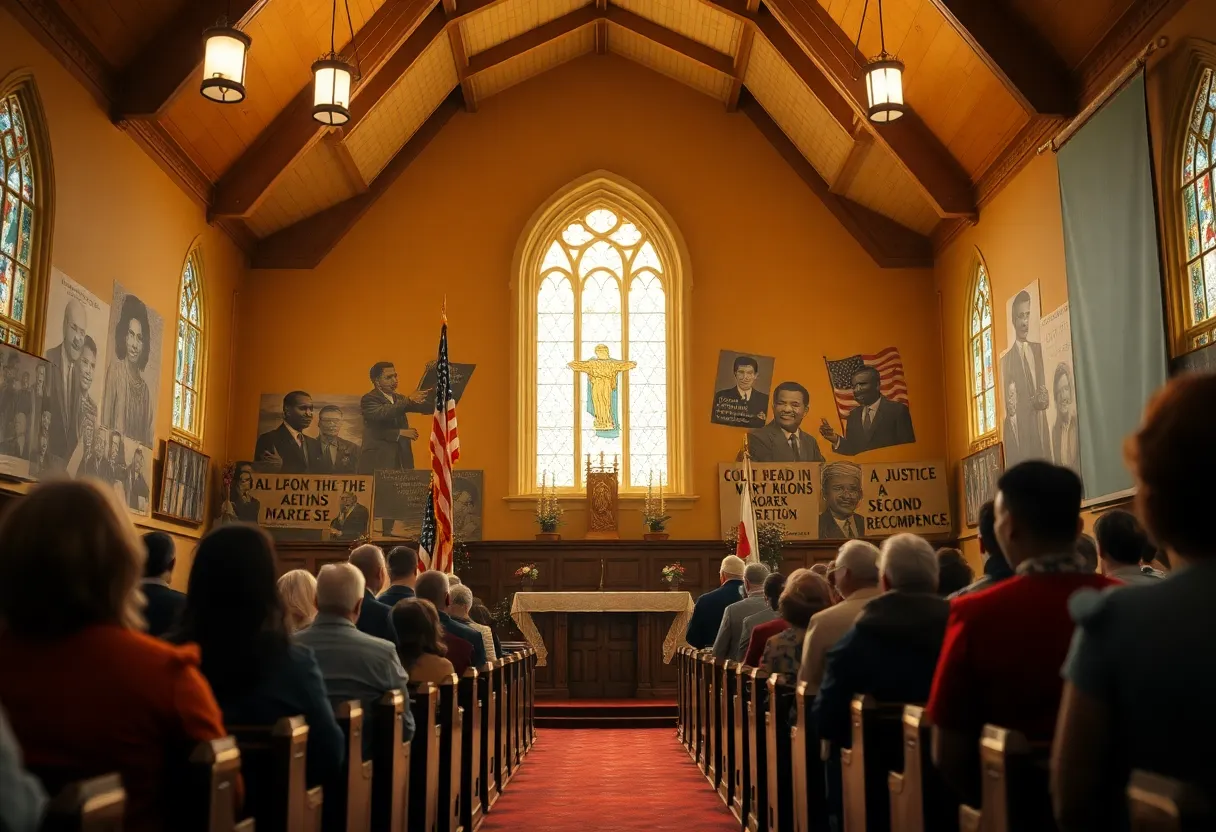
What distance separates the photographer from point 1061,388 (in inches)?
404

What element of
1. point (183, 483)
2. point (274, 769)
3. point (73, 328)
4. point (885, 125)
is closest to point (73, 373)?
point (73, 328)

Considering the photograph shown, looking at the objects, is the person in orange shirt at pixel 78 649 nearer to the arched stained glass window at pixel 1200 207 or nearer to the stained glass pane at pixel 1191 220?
the arched stained glass window at pixel 1200 207

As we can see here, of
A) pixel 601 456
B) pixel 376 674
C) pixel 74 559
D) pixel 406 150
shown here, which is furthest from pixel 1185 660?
pixel 406 150

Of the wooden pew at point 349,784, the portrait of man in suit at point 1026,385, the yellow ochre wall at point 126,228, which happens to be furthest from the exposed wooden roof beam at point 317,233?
the wooden pew at point 349,784

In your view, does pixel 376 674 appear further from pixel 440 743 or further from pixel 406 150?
pixel 406 150

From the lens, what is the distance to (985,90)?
35.5 ft

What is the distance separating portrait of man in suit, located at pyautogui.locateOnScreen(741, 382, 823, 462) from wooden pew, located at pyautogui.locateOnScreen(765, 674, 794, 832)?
9135 millimetres

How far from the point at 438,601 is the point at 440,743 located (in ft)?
4.24

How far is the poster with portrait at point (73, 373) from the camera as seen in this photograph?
906 centimetres

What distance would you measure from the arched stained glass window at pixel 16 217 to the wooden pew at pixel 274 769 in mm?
7142

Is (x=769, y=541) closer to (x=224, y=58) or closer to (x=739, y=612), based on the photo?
(x=739, y=612)

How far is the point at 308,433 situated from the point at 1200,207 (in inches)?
391

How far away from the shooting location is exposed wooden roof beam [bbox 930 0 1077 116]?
9.71 meters

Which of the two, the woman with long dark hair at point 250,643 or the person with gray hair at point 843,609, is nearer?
the woman with long dark hair at point 250,643
